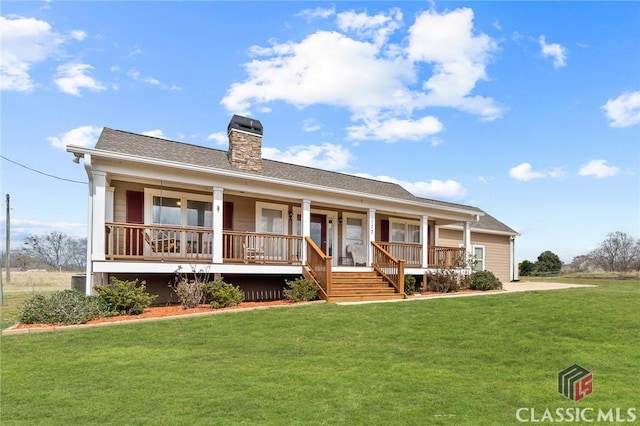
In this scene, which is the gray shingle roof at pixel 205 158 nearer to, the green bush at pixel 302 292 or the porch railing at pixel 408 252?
the porch railing at pixel 408 252

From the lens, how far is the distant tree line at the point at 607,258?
113 ft

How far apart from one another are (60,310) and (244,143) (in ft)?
25.2

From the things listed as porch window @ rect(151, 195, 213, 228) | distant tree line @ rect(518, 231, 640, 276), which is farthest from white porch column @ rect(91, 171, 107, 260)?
distant tree line @ rect(518, 231, 640, 276)

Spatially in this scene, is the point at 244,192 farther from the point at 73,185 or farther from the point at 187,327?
the point at 73,185

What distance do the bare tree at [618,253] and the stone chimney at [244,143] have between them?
32.7 meters

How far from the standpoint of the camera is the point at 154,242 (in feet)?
37.7

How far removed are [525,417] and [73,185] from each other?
1605 cm

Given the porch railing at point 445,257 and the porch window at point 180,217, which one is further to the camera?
the porch railing at point 445,257

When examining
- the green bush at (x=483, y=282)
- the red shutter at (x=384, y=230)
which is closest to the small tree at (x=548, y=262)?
the green bush at (x=483, y=282)

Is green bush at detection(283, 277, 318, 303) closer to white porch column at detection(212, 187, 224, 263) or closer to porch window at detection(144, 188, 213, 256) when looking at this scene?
white porch column at detection(212, 187, 224, 263)

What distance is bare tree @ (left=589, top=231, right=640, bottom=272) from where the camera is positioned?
33.9 m

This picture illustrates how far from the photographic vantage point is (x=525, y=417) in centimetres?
429

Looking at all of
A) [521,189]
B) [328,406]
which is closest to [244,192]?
[328,406]

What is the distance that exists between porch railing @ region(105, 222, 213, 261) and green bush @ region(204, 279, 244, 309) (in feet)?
4.30
